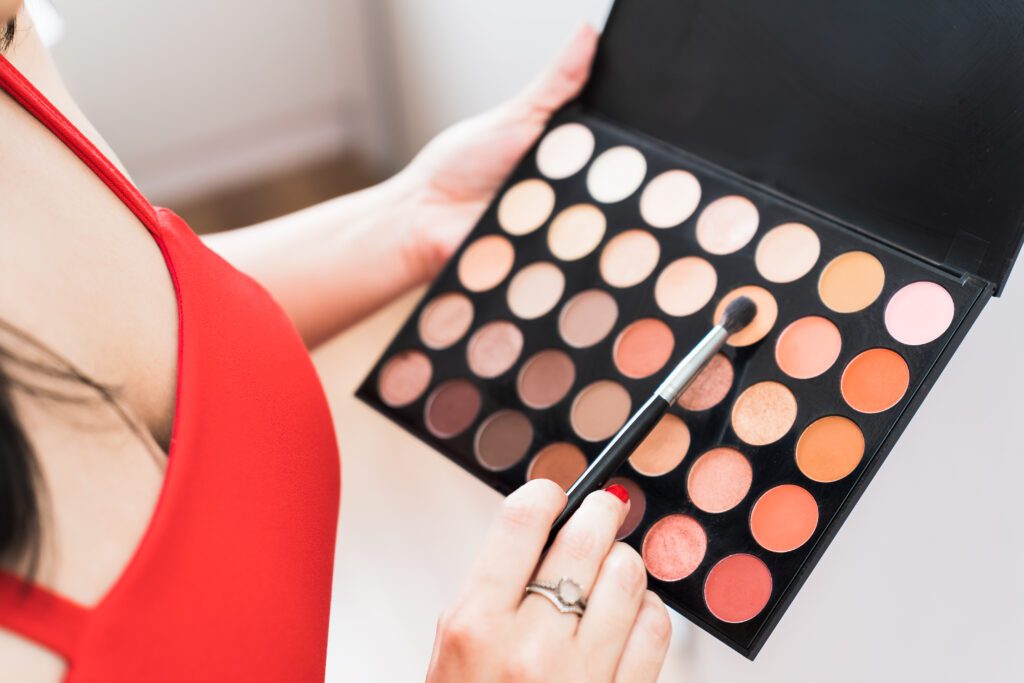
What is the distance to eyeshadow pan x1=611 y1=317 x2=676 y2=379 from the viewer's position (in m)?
0.65

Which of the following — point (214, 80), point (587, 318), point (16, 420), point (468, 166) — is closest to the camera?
point (16, 420)

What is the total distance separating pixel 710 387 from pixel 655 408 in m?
0.08

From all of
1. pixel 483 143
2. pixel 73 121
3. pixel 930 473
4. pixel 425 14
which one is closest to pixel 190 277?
pixel 73 121

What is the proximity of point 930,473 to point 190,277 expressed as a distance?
0.54 m

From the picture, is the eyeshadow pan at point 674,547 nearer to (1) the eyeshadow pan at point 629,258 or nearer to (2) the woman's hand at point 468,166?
(1) the eyeshadow pan at point 629,258

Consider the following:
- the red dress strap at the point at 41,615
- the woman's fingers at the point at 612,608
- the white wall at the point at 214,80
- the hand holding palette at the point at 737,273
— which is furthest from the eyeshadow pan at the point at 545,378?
the white wall at the point at 214,80

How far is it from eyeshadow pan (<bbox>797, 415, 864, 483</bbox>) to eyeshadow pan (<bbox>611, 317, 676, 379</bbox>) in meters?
0.12

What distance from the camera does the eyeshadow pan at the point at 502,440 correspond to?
666 mm

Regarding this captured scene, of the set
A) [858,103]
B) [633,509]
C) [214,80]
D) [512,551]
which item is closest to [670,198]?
[858,103]

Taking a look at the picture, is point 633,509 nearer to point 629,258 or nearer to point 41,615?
point 629,258

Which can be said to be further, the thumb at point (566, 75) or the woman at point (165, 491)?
the thumb at point (566, 75)

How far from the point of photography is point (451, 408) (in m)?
0.70

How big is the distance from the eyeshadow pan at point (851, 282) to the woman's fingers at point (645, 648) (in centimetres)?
27

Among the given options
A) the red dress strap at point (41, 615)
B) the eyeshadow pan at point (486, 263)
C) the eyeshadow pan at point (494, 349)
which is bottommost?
the red dress strap at point (41, 615)
